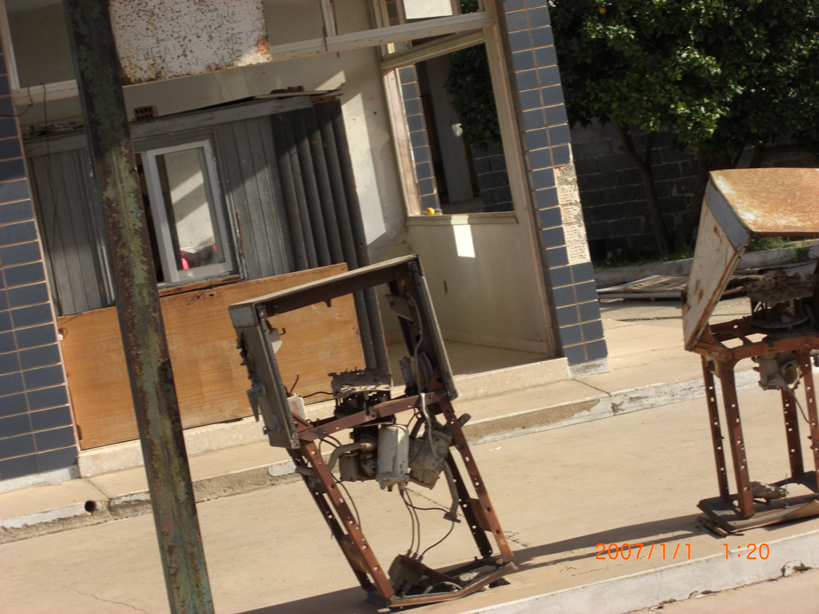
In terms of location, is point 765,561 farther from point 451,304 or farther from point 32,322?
point 451,304

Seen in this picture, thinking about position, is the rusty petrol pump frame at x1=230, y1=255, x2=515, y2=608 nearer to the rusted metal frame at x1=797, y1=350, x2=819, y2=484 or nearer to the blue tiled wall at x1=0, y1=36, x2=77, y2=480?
the rusted metal frame at x1=797, y1=350, x2=819, y2=484

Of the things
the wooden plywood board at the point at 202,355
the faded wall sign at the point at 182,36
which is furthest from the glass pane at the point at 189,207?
the faded wall sign at the point at 182,36

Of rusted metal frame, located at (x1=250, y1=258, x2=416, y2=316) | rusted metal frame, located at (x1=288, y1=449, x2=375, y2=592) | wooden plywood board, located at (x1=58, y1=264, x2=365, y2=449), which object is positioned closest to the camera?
rusted metal frame, located at (x1=250, y1=258, x2=416, y2=316)

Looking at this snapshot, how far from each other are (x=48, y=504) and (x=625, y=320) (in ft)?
23.7

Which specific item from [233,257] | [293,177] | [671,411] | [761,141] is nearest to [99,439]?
[233,257]

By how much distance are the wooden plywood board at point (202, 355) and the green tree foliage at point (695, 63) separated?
7447 mm

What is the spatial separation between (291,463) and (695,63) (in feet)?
30.5

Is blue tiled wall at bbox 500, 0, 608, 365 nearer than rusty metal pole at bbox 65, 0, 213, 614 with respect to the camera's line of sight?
No

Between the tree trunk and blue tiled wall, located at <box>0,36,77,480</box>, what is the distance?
1033cm

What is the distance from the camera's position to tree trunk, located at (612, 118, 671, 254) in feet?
47.3

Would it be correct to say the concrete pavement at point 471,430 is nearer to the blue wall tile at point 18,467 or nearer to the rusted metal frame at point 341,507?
the blue wall tile at point 18,467
